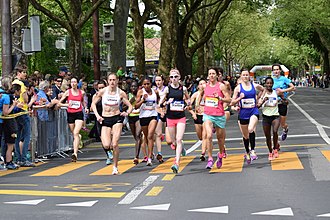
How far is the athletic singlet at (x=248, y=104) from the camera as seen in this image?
13531mm

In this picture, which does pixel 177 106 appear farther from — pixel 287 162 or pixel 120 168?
pixel 287 162

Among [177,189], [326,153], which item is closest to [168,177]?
[177,189]

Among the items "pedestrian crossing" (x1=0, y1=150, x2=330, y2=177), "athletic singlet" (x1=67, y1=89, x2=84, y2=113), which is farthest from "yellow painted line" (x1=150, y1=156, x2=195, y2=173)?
"athletic singlet" (x1=67, y1=89, x2=84, y2=113)

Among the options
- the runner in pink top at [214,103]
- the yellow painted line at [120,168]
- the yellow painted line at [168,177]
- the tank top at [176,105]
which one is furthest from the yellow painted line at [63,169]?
the runner in pink top at [214,103]

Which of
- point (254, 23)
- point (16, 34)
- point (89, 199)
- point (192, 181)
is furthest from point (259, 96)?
point (254, 23)

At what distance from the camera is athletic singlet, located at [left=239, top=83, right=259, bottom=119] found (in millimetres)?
13531

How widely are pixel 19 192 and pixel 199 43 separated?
33685 millimetres

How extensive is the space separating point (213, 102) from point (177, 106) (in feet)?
2.43

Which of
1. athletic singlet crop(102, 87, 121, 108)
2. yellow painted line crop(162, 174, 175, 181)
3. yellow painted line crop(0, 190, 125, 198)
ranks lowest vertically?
yellow painted line crop(162, 174, 175, 181)

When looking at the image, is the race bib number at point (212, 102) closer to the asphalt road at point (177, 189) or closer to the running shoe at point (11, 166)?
the asphalt road at point (177, 189)

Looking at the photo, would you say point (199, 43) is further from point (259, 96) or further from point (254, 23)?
point (254, 23)

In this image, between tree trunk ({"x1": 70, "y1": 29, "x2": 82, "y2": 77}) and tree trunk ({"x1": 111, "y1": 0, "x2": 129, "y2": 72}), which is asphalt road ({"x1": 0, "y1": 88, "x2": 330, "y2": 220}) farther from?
tree trunk ({"x1": 111, "y1": 0, "x2": 129, "y2": 72})

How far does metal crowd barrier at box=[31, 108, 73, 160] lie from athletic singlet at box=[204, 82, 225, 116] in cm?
452

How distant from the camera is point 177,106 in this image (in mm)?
13367
